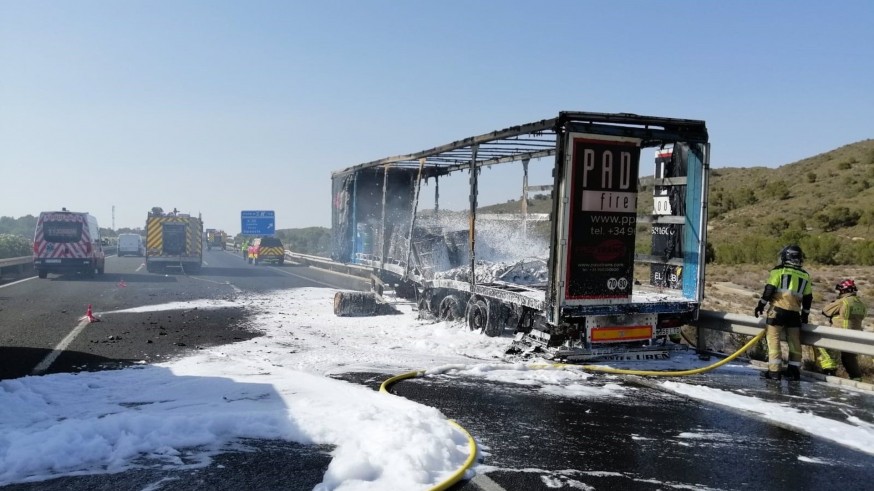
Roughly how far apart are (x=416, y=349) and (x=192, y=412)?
4.56 metres

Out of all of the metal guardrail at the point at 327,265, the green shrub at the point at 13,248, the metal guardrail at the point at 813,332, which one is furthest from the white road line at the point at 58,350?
the green shrub at the point at 13,248

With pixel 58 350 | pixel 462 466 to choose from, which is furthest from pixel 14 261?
pixel 462 466

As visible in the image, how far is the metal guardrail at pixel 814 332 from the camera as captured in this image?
304 inches

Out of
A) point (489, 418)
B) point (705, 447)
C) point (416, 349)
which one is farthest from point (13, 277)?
point (705, 447)

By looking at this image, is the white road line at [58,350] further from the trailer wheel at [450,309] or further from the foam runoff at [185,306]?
the trailer wheel at [450,309]

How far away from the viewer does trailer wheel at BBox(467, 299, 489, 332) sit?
11048mm

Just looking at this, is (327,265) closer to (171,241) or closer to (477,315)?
(171,241)

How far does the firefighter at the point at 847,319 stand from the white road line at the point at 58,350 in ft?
31.9

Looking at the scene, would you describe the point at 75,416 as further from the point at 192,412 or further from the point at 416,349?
the point at 416,349

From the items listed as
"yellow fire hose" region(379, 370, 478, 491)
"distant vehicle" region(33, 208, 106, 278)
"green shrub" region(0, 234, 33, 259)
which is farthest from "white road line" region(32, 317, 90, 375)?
"green shrub" region(0, 234, 33, 259)

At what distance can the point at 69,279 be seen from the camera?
24.6 m

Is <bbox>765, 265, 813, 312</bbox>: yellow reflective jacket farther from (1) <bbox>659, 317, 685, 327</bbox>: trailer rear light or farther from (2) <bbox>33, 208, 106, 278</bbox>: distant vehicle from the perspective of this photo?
(2) <bbox>33, 208, 106, 278</bbox>: distant vehicle

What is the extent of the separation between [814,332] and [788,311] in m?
0.43

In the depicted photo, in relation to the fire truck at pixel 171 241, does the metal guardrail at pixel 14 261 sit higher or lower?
lower
